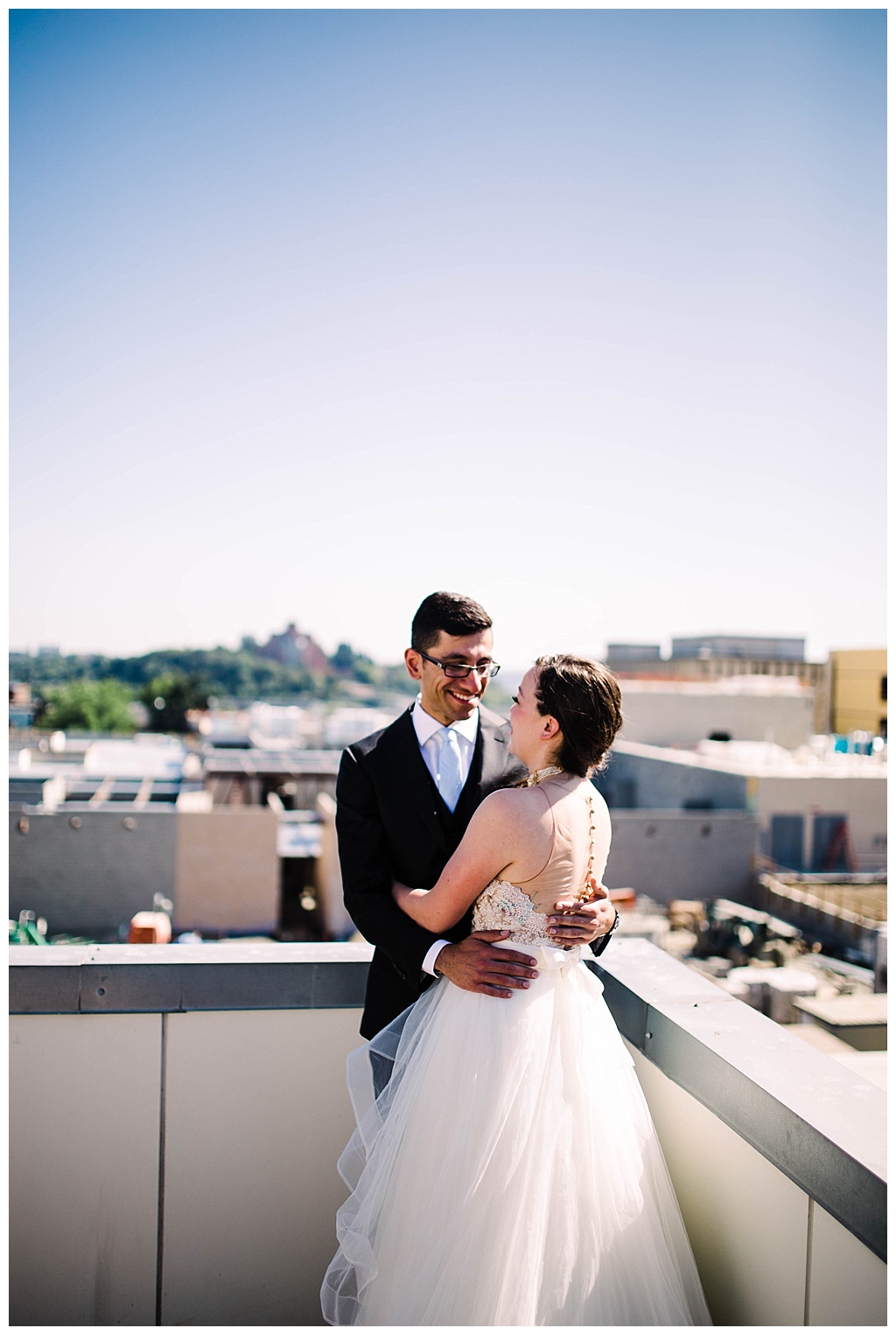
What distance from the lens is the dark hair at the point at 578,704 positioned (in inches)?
81.2

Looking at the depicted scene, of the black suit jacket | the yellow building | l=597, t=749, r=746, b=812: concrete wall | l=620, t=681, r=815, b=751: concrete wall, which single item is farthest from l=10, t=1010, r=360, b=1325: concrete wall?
the yellow building

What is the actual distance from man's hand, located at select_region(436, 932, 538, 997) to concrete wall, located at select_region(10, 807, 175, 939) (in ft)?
53.4

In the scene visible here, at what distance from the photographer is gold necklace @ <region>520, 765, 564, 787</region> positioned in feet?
6.86

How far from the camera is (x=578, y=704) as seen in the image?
2.06m

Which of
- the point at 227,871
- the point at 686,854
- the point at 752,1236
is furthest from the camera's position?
the point at 686,854

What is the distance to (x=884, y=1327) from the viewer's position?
1.58 metres

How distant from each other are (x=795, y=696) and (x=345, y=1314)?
30737 mm

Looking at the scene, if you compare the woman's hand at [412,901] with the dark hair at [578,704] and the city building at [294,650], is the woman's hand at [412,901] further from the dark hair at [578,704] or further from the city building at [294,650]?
the city building at [294,650]

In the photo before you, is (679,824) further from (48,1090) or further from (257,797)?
(48,1090)

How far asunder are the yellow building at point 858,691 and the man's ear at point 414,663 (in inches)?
1489

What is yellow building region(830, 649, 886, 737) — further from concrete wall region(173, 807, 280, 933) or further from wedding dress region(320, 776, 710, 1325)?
wedding dress region(320, 776, 710, 1325)

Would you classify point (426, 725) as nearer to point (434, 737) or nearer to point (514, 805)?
point (434, 737)

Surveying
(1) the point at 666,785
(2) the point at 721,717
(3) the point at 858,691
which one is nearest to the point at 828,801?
(1) the point at 666,785

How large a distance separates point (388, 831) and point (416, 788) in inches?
5.3
